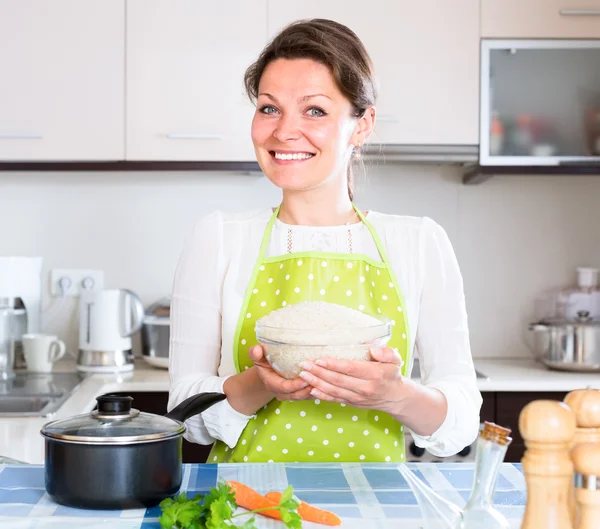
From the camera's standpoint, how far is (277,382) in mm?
1093

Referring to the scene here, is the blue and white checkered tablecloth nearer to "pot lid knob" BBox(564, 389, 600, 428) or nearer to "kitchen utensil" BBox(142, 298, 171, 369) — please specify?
"pot lid knob" BBox(564, 389, 600, 428)

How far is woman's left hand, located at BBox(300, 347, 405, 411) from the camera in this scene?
1.03 metres

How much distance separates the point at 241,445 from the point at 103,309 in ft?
4.24

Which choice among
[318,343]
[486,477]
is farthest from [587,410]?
[318,343]

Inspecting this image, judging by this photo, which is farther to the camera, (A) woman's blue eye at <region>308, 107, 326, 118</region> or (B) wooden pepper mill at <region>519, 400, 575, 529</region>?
(A) woman's blue eye at <region>308, 107, 326, 118</region>

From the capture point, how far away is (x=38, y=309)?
270cm

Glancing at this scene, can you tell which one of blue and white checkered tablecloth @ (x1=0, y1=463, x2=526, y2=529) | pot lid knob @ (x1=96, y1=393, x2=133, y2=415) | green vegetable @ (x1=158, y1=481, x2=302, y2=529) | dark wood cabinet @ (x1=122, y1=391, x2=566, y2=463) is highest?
pot lid knob @ (x1=96, y1=393, x2=133, y2=415)

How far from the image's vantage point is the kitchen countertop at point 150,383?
1830 millimetres

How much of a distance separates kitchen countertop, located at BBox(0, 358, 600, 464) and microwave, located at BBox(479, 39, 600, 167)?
24.2 inches

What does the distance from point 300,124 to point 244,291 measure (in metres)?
0.29

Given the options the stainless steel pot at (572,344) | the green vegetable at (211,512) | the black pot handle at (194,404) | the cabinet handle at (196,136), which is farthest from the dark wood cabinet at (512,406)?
the green vegetable at (211,512)

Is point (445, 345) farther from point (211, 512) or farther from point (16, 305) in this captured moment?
point (16, 305)

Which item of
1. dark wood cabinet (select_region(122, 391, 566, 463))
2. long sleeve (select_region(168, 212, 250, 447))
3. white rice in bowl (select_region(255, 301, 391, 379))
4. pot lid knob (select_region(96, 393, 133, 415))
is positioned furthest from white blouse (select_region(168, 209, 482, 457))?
dark wood cabinet (select_region(122, 391, 566, 463))

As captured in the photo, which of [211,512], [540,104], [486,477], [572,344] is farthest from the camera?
[540,104]
